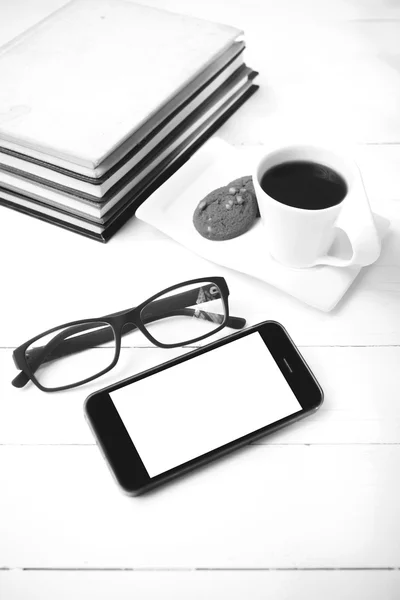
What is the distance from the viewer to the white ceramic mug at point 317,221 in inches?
22.7

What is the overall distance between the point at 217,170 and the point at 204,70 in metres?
0.13

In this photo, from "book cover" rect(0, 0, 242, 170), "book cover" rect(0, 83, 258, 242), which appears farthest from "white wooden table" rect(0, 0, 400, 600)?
"book cover" rect(0, 0, 242, 170)

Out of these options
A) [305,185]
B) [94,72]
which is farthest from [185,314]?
[94,72]

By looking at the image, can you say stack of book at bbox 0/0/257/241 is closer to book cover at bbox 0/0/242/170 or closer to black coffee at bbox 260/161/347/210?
book cover at bbox 0/0/242/170

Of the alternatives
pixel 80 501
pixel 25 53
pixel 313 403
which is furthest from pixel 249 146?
pixel 80 501

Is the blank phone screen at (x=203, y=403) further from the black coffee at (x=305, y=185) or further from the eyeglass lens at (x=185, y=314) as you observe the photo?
the black coffee at (x=305, y=185)

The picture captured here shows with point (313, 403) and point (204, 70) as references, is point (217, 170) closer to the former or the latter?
point (204, 70)

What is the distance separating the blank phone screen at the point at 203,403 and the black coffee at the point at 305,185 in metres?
0.15

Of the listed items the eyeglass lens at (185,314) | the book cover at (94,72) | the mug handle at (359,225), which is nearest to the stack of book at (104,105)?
the book cover at (94,72)

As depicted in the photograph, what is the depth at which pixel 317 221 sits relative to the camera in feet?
1.93

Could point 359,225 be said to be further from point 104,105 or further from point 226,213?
point 104,105

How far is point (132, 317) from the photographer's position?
0.61 m

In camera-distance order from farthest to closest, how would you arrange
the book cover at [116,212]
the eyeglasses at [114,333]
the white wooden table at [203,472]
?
the book cover at [116,212] → the eyeglasses at [114,333] → the white wooden table at [203,472]

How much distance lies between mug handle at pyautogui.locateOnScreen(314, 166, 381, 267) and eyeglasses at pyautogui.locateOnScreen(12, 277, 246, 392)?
0.13m
